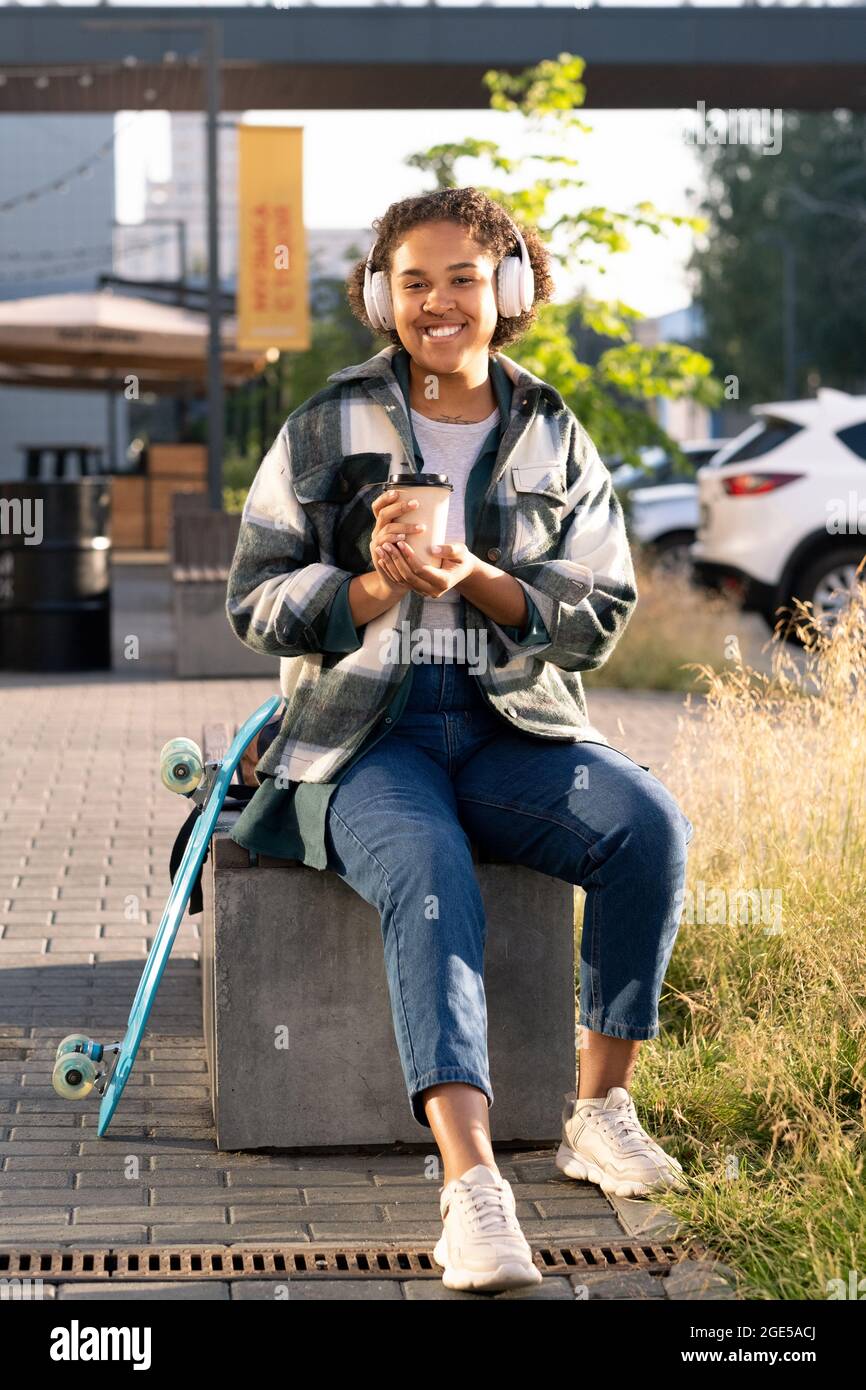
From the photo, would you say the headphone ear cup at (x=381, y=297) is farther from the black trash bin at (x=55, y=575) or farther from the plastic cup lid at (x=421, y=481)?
the black trash bin at (x=55, y=575)

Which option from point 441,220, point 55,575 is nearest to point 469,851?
point 441,220

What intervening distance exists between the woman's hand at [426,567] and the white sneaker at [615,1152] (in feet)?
3.45

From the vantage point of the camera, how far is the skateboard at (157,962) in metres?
4.12

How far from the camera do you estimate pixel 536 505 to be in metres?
4.09

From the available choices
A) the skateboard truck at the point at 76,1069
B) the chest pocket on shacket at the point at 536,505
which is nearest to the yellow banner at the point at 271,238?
the chest pocket on shacket at the point at 536,505

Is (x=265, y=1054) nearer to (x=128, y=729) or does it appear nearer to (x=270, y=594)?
(x=270, y=594)

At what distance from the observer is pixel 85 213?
49.5 meters

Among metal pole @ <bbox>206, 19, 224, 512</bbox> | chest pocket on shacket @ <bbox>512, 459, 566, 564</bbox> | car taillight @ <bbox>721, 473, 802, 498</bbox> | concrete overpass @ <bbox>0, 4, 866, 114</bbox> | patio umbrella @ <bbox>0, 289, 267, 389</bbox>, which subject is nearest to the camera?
chest pocket on shacket @ <bbox>512, 459, 566, 564</bbox>

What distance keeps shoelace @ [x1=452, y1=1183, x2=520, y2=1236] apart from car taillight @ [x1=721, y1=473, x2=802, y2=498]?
1121 cm

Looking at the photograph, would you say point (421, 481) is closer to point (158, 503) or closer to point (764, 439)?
point (764, 439)

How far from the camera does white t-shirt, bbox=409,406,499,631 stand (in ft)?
13.5

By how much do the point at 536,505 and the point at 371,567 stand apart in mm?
358

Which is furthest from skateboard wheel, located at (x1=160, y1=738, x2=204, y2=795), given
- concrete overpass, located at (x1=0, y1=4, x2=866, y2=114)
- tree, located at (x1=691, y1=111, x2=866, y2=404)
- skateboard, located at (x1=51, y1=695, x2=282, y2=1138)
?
tree, located at (x1=691, y1=111, x2=866, y2=404)

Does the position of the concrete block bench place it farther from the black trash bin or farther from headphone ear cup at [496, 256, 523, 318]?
the black trash bin
